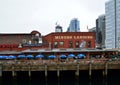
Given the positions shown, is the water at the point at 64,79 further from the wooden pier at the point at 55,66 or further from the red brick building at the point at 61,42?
the red brick building at the point at 61,42

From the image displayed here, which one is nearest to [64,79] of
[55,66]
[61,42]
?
[55,66]

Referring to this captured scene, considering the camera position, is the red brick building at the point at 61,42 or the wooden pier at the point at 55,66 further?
the red brick building at the point at 61,42

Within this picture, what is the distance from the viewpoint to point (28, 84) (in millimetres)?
72750

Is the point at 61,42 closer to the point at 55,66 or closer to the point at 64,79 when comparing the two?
the point at 64,79

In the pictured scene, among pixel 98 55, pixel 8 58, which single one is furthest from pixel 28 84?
pixel 98 55

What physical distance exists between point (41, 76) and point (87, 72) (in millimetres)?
11974

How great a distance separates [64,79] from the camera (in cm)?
7931

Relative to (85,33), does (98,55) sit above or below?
below

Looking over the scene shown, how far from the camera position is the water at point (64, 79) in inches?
2928

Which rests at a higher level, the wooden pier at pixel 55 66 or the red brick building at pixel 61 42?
the red brick building at pixel 61 42

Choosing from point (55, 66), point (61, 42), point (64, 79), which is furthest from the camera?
point (61, 42)

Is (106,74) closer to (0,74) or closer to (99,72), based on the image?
(99,72)

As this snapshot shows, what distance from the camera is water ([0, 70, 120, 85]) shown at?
2928 inches

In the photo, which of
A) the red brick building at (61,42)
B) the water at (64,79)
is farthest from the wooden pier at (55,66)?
the red brick building at (61,42)
